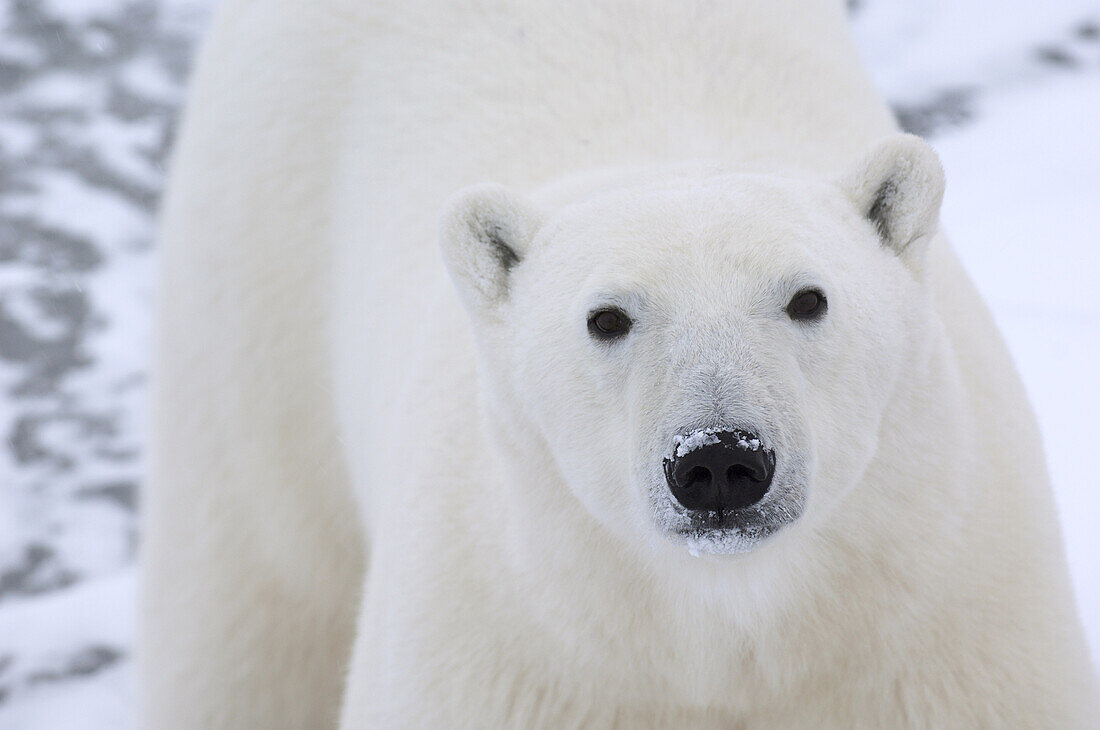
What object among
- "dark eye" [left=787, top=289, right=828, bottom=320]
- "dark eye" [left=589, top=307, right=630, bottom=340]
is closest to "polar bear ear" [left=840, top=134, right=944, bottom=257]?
"dark eye" [left=787, top=289, right=828, bottom=320]

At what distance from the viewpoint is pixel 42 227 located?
557cm

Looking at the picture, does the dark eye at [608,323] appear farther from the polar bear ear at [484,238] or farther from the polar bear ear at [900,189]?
the polar bear ear at [900,189]

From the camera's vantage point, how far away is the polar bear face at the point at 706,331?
162 cm

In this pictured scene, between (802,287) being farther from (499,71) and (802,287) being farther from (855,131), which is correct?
(499,71)

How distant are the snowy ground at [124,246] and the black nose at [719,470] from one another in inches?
73.4

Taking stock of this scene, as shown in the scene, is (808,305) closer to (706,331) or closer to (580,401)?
(706,331)

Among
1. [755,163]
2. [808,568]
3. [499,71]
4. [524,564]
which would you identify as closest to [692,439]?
[808,568]

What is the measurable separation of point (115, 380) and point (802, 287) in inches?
148

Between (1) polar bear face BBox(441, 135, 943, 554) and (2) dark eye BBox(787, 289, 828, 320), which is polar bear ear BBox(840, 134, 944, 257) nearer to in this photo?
(1) polar bear face BBox(441, 135, 943, 554)

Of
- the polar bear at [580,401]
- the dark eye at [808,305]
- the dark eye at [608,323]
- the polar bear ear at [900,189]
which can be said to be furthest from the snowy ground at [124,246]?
the dark eye at [608,323]

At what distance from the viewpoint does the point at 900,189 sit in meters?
1.89

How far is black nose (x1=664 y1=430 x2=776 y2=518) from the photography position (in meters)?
1.57

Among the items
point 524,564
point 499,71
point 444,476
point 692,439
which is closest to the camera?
point 692,439

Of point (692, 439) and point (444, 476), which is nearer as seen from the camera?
point (692, 439)
